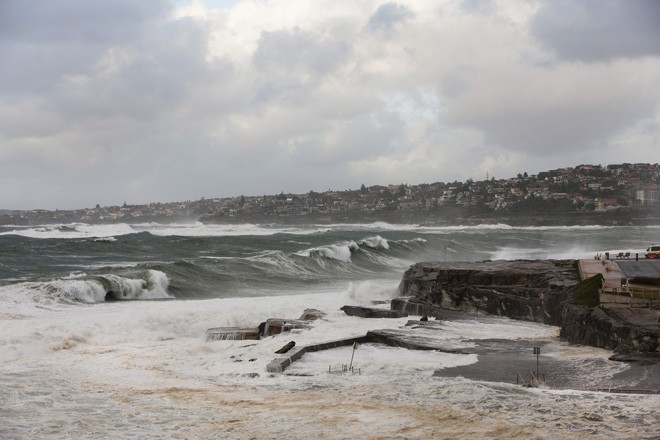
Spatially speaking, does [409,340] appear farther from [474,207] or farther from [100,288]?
[474,207]

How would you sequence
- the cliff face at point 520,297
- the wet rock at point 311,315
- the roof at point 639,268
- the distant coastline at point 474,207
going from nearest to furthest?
the cliff face at point 520,297 < the wet rock at point 311,315 < the roof at point 639,268 < the distant coastline at point 474,207

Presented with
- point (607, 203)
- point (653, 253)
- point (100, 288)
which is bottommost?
point (100, 288)

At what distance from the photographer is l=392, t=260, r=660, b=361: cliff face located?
510 inches

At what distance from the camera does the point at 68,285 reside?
22.5 metres

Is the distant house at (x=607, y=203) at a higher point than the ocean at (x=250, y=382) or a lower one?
higher

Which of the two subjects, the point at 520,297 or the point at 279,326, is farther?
the point at 520,297

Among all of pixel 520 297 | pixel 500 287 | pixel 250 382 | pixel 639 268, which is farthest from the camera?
pixel 639 268

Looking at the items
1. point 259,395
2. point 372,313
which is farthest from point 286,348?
point 372,313

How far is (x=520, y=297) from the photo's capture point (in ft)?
61.1

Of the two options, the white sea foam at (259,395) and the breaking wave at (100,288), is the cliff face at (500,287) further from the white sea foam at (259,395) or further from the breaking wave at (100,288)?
the breaking wave at (100,288)

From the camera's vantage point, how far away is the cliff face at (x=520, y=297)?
42.5 feet

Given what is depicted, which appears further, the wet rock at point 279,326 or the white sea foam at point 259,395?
the wet rock at point 279,326

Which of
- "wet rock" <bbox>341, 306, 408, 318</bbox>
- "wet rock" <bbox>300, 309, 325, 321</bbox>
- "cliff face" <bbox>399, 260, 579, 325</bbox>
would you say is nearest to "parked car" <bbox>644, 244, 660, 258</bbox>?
"cliff face" <bbox>399, 260, 579, 325</bbox>

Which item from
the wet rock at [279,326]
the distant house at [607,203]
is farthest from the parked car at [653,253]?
the distant house at [607,203]
